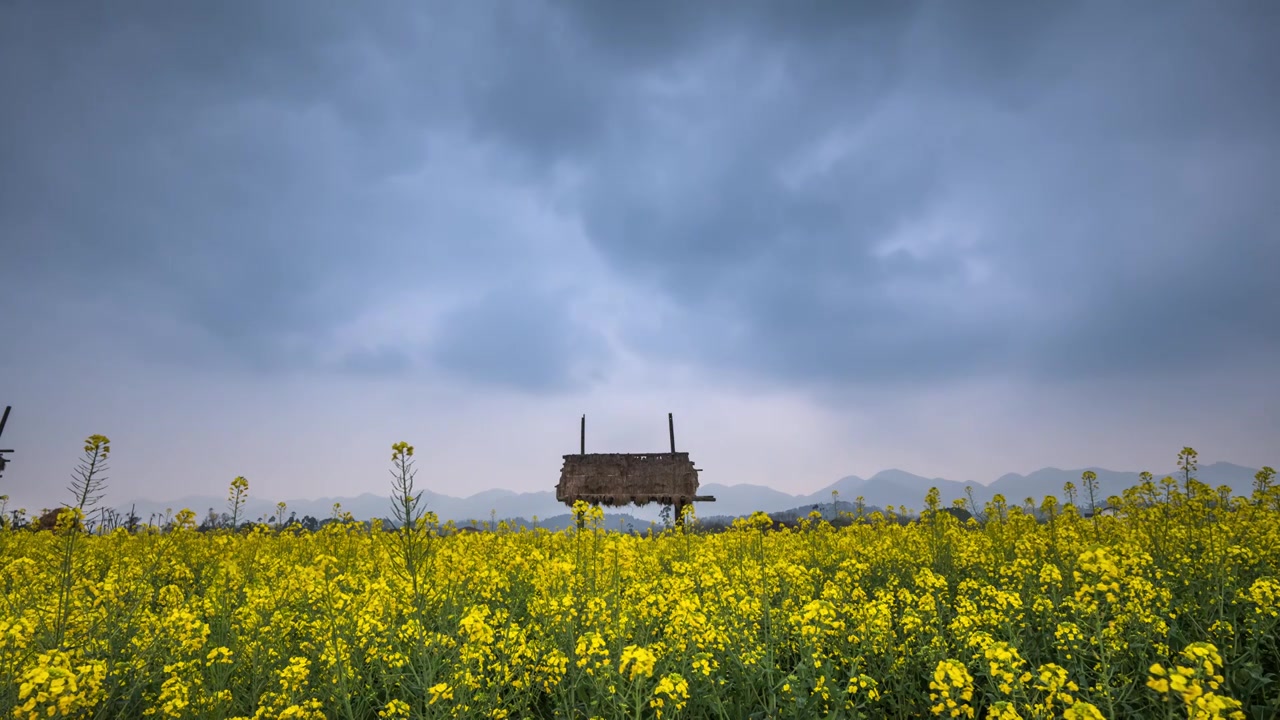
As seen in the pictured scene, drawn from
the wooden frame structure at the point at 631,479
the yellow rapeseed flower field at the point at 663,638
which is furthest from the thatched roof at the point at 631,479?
the yellow rapeseed flower field at the point at 663,638

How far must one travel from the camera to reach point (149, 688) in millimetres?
5352

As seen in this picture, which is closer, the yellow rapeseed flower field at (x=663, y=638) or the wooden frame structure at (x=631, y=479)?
the yellow rapeseed flower field at (x=663, y=638)

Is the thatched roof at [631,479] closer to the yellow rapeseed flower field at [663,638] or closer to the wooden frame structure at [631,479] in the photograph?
the wooden frame structure at [631,479]

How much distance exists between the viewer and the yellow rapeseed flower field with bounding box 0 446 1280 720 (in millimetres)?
3957

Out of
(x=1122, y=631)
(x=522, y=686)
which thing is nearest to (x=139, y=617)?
(x=522, y=686)

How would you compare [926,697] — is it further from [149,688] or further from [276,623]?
[149,688]

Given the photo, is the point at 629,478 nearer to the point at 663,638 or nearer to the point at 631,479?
the point at 631,479

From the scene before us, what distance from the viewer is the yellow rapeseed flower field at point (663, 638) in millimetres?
3957

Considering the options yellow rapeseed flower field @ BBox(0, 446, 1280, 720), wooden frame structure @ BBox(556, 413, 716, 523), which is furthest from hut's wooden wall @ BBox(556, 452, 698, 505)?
yellow rapeseed flower field @ BBox(0, 446, 1280, 720)

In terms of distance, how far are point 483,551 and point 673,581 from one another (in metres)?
4.14

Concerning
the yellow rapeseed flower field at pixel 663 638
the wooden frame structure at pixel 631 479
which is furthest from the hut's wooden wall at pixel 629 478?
the yellow rapeseed flower field at pixel 663 638

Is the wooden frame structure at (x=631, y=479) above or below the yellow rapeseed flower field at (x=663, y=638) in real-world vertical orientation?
above

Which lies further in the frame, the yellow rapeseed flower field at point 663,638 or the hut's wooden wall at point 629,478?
the hut's wooden wall at point 629,478

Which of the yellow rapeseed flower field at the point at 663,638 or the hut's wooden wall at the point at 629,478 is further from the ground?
the hut's wooden wall at the point at 629,478
